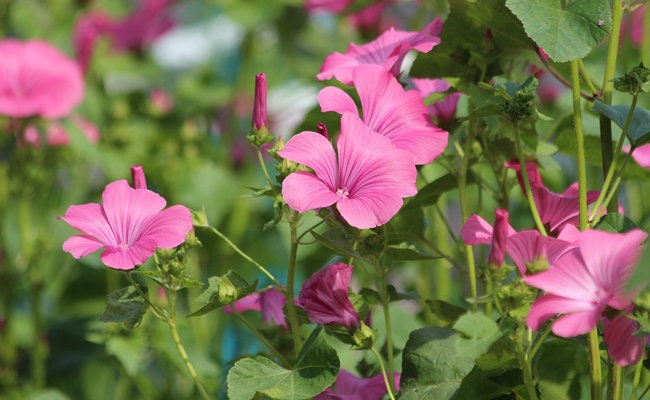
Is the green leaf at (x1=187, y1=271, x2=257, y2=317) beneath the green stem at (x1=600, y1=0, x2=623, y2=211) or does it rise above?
beneath

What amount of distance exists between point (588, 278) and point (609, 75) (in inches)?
6.8

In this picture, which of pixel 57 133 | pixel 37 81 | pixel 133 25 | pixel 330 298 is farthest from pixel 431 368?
pixel 133 25

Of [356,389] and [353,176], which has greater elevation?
[353,176]

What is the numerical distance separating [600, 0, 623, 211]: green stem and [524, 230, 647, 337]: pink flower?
0.14m

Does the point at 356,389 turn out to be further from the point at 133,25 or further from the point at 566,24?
the point at 133,25

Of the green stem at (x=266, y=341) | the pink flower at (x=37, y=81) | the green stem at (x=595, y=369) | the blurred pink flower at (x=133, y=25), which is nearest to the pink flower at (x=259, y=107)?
the green stem at (x=266, y=341)

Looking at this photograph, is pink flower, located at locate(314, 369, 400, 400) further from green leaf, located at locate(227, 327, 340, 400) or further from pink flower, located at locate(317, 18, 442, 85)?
pink flower, located at locate(317, 18, 442, 85)

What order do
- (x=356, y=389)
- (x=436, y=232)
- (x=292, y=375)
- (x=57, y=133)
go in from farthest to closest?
(x=57, y=133)
(x=436, y=232)
(x=356, y=389)
(x=292, y=375)

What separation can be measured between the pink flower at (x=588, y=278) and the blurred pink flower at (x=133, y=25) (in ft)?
4.59

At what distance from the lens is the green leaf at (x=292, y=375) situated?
1.89ft

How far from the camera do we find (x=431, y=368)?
23.8 inches

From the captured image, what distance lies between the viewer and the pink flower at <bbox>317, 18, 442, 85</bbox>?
2.15 feet

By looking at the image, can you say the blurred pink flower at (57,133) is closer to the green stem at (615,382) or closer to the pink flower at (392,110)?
the pink flower at (392,110)

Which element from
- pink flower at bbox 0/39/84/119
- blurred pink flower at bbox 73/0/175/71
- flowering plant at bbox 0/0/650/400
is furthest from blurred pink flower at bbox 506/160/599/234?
blurred pink flower at bbox 73/0/175/71
